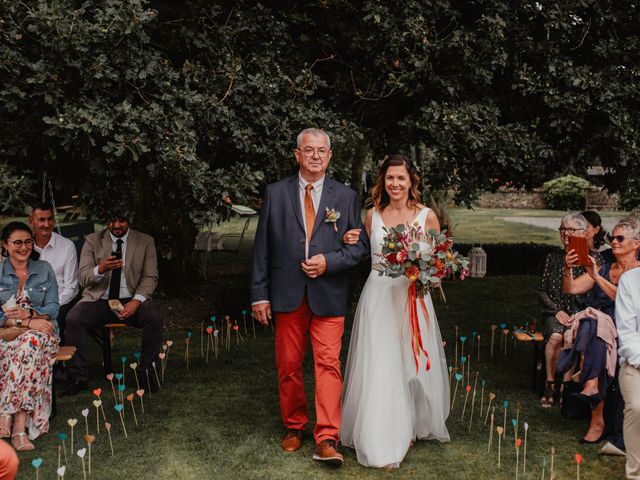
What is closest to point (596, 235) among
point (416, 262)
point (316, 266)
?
point (416, 262)

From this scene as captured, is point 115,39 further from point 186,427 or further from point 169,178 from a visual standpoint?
point 186,427

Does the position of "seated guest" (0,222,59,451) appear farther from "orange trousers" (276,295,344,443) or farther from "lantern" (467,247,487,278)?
"lantern" (467,247,487,278)

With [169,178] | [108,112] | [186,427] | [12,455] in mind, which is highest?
[108,112]

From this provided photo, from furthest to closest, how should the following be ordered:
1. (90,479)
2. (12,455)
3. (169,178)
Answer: (169,178), (90,479), (12,455)

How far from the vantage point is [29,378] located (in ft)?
16.8

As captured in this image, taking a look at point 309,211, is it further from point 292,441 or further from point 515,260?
point 515,260

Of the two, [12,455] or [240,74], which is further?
[240,74]

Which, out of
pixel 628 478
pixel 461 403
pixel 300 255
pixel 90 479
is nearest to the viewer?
pixel 628 478

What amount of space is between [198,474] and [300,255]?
162cm

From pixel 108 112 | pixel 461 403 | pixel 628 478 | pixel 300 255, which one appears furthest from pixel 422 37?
pixel 628 478

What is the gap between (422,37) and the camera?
19.2 feet

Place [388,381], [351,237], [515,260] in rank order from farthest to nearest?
[515,260] → [351,237] → [388,381]

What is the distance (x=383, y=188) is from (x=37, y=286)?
2.91 m

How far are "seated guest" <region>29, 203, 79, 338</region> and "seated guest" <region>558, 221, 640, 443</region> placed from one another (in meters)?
4.56
